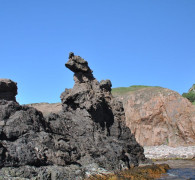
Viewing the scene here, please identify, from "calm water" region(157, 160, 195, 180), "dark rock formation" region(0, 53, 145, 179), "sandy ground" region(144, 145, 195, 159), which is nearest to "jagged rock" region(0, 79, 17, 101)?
"dark rock formation" region(0, 53, 145, 179)

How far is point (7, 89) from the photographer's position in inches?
821

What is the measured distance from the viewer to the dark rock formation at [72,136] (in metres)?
13.7

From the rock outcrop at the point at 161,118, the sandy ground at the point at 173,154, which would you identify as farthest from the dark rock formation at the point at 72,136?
the rock outcrop at the point at 161,118

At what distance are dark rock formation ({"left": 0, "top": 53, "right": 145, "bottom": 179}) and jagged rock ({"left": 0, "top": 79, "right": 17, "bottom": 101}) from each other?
4237 millimetres

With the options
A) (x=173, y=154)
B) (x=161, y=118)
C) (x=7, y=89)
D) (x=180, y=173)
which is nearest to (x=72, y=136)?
(x=7, y=89)

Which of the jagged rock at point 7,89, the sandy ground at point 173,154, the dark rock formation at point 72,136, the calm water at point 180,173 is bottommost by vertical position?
the calm water at point 180,173

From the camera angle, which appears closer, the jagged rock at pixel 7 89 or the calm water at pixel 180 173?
the calm water at pixel 180 173

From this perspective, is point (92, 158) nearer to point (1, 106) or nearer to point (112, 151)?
point (112, 151)

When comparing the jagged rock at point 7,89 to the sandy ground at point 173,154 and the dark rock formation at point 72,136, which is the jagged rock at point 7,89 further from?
the sandy ground at point 173,154

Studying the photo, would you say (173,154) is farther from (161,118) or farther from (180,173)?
(161,118)

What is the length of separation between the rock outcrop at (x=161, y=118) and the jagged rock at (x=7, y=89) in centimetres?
4154

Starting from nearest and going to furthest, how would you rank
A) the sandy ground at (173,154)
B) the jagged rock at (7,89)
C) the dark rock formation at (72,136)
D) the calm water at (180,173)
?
1. the dark rock formation at (72,136)
2. the calm water at (180,173)
3. the jagged rock at (7,89)
4. the sandy ground at (173,154)

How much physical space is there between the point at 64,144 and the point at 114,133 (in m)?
8.13

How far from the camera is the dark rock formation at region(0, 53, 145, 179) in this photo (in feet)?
44.9
